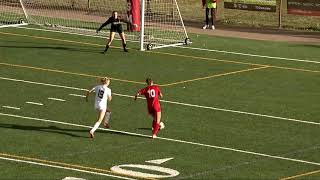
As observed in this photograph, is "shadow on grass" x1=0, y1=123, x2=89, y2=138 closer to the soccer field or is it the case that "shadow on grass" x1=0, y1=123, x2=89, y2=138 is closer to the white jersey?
the soccer field

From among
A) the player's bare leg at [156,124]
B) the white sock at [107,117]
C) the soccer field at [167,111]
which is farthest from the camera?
the white sock at [107,117]

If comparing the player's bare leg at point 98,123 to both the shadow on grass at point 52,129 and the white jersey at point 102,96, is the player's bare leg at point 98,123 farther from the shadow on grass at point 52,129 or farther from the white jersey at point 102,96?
the shadow on grass at point 52,129

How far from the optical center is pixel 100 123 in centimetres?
3034

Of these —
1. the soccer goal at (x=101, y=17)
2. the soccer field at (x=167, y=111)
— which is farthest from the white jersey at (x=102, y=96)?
the soccer goal at (x=101, y=17)

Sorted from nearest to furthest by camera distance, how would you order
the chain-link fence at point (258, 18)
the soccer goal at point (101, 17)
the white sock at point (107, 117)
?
the white sock at point (107, 117) → the soccer goal at point (101, 17) → the chain-link fence at point (258, 18)

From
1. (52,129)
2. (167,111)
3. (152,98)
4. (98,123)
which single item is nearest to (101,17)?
(167,111)

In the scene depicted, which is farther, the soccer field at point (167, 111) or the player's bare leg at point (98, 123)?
the player's bare leg at point (98, 123)

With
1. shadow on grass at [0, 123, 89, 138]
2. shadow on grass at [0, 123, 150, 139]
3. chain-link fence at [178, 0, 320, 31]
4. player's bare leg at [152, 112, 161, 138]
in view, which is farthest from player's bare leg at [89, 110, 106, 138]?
chain-link fence at [178, 0, 320, 31]

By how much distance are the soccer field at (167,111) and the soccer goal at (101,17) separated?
1226 millimetres

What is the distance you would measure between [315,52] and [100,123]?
1827cm

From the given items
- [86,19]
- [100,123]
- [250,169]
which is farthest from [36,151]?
[86,19]

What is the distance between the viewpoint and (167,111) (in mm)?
33219

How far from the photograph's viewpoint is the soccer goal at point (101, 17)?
48.5 meters

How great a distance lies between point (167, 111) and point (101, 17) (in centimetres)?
2378
